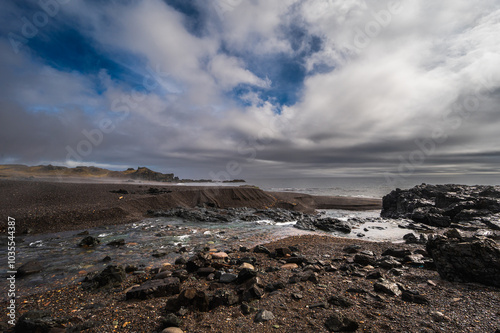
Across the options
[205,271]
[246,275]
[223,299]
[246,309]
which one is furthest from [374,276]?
[205,271]

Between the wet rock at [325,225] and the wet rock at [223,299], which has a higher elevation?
the wet rock at [223,299]

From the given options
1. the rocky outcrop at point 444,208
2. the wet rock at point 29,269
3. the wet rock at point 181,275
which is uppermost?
the wet rock at point 181,275

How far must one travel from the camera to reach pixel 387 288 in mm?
4617

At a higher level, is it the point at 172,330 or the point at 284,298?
the point at 172,330

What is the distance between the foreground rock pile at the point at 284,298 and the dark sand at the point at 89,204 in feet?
35.0

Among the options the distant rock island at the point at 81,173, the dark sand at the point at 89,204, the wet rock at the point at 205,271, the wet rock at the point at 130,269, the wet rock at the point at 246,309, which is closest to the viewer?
the wet rock at the point at 246,309

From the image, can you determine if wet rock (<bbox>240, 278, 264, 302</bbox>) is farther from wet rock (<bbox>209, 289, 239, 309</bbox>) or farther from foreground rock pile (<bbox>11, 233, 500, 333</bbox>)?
wet rock (<bbox>209, 289, 239, 309</bbox>)

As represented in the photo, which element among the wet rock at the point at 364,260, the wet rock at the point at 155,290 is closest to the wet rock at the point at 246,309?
the wet rock at the point at 155,290

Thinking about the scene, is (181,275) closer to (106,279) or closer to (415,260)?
(106,279)

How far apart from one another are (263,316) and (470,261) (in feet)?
18.8

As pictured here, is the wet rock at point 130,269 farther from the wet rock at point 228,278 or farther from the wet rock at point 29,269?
the wet rock at point 228,278

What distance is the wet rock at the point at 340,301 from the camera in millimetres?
4055

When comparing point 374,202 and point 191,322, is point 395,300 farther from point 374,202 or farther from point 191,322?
point 374,202

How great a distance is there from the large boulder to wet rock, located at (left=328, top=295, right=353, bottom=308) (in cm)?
356
